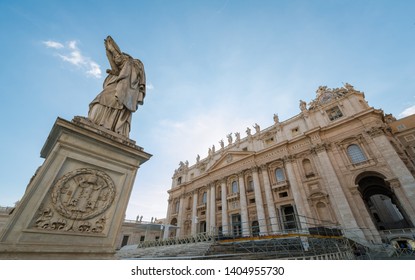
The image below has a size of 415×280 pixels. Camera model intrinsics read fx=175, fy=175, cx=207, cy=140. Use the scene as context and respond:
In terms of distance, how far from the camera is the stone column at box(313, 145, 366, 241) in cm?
1495

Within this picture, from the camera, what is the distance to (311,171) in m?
20.2

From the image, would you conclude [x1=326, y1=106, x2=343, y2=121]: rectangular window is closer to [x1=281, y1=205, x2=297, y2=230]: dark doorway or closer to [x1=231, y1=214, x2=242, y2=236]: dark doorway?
[x1=281, y1=205, x2=297, y2=230]: dark doorway

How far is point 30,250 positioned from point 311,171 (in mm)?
23117

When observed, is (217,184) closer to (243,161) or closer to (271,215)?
→ (243,161)

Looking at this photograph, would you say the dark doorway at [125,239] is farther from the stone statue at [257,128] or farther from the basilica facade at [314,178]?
the stone statue at [257,128]

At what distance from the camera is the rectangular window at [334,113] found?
2125 cm

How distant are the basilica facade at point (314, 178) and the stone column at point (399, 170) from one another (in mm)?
56

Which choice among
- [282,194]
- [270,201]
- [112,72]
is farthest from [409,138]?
[112,72]

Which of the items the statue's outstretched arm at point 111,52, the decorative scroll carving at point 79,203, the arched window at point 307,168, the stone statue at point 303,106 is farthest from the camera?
the stone statue at point 303,106

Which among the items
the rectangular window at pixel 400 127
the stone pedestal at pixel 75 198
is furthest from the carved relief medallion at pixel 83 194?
the rectangular window at pixel 400 127

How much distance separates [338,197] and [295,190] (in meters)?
3.91

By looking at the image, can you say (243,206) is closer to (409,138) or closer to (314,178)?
(314,178)

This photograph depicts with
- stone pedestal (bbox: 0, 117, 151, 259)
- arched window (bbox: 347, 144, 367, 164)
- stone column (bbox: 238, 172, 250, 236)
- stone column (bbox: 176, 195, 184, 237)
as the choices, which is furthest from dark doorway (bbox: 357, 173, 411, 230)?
stone pedestal (bbox: 0, 117, 151, 259)

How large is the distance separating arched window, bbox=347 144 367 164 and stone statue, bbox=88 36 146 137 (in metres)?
21.8
